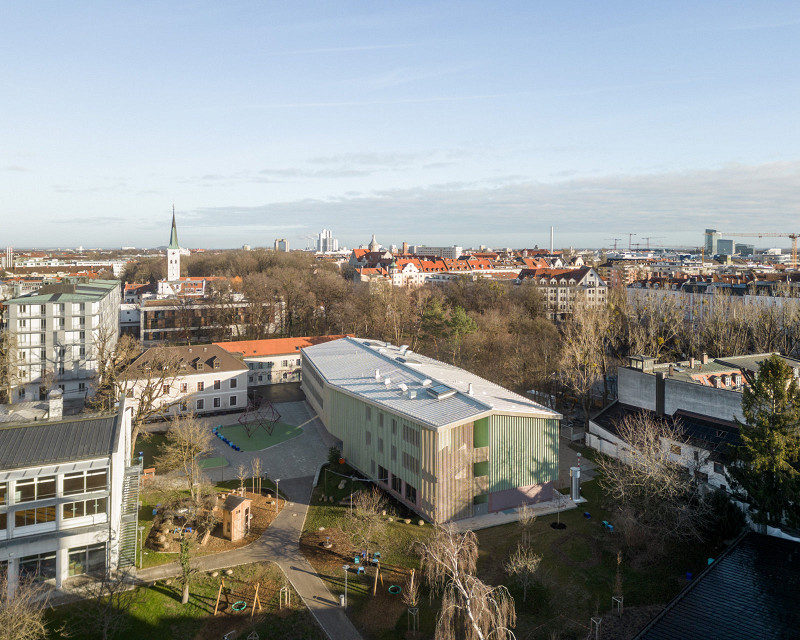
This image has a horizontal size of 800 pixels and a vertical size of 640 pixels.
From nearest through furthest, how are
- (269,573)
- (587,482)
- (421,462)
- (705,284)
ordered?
(269,573), (421,462), (587,482), (705,284)

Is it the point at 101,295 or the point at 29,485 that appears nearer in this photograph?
the point at 29,485

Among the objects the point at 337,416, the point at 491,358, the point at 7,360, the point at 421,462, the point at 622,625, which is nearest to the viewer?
the point at 622,625

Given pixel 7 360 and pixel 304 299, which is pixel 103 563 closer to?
pixel 7 360

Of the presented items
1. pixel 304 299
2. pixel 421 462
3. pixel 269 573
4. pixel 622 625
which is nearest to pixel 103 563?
pixel 269 573

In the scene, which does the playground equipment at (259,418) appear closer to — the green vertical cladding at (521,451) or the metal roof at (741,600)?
the green vertical cladding at (521,451)

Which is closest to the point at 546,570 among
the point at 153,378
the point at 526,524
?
the point at 526,524

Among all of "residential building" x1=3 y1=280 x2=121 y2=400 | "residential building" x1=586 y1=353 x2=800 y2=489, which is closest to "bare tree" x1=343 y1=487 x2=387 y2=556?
"residential building" x1=586 y1=353 x2=800 y2=489

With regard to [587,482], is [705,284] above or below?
above
